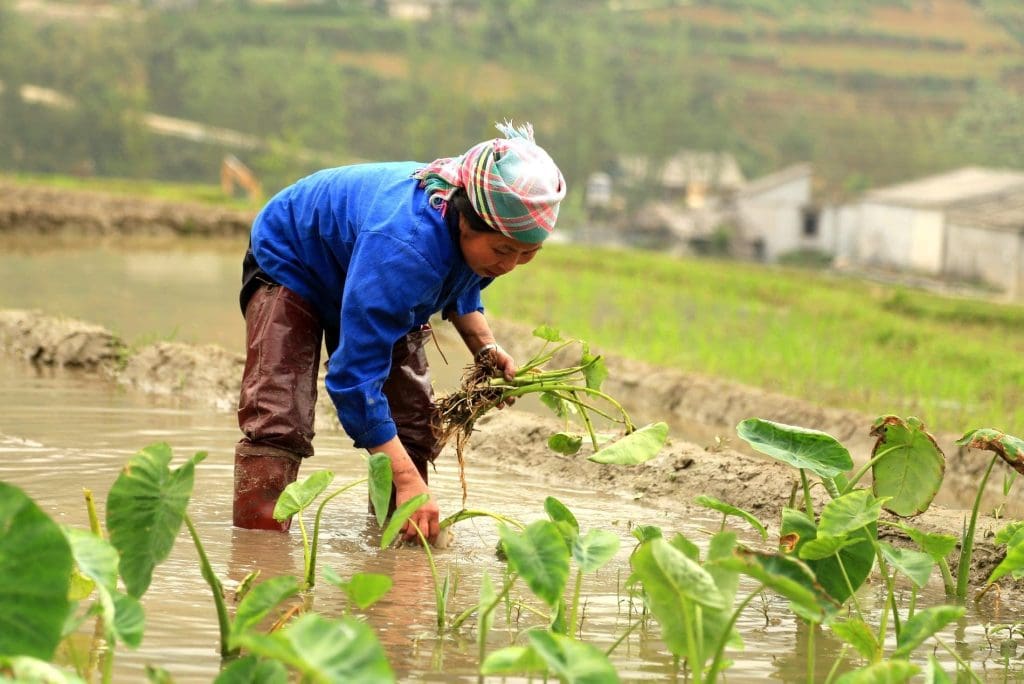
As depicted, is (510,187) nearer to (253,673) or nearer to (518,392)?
(518,392)

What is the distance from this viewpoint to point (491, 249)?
3.43 metres

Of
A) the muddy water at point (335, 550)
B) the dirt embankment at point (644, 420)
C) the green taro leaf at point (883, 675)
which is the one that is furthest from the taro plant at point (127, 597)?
the dirt embankment at point (644, 420)

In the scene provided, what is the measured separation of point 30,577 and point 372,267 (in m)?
1.22

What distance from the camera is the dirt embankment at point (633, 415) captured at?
201 inches

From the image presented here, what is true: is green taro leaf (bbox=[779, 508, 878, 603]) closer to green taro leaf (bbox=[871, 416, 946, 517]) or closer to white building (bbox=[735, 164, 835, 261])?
green taro leaf (bbox=[871, 416, 946, 517])

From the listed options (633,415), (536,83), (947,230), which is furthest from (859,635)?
(536,83)

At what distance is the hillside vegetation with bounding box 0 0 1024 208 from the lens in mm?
36469

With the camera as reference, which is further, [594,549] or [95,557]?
[594,549]

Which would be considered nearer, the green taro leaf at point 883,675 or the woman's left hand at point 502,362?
the green taro leaf at point 883,675

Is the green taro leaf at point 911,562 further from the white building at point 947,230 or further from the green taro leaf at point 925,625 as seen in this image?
the white building at point 947,230

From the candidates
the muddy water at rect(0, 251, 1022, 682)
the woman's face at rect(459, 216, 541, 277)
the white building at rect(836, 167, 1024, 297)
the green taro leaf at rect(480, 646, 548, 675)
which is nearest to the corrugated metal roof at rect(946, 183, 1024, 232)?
the white building at rect(836, 167, 1024, 297)

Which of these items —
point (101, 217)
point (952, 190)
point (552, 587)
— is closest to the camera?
point (552, 587)

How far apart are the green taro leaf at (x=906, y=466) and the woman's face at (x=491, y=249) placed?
0.98 m

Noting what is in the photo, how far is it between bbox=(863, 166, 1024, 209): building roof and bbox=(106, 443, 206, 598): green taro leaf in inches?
1010
